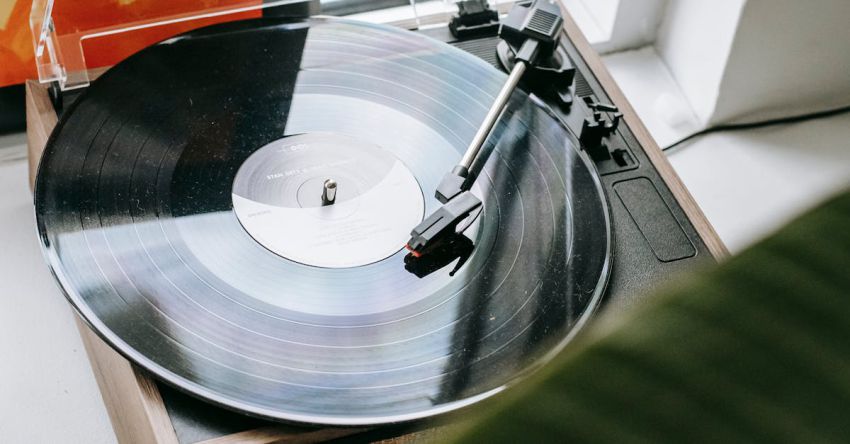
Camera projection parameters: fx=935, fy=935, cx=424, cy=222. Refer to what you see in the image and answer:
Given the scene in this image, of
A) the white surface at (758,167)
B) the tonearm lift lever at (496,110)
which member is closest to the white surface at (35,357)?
the tonearm lift lever at (496,110)

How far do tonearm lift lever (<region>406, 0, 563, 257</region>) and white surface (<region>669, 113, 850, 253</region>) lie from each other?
328mm

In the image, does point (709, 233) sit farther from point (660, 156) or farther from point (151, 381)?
point (151, 381)

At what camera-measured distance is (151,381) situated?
2.39ft

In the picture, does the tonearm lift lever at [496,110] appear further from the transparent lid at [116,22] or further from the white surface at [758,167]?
the white surface at [758,167]

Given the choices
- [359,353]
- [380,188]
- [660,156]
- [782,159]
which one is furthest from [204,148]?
[782,159]

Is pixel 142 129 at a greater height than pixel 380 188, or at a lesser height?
greater

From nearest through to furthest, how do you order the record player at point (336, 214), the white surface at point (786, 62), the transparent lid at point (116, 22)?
the record player at point (336, 214), the transparent lid at point (116, 22), the white surface at point (786, 62)

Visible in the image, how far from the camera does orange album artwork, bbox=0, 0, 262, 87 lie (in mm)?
1022

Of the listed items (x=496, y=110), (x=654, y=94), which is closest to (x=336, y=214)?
(x=496, y=110)

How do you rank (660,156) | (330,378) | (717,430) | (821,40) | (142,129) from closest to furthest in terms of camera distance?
1. (717,430)
2. (330,378)
3. (142,129)
4. (660,156)
5. (821,40)

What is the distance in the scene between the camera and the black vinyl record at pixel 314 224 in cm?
73

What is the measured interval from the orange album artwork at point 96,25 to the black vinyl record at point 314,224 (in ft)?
0.33

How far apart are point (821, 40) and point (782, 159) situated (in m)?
0.16

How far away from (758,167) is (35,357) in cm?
91
